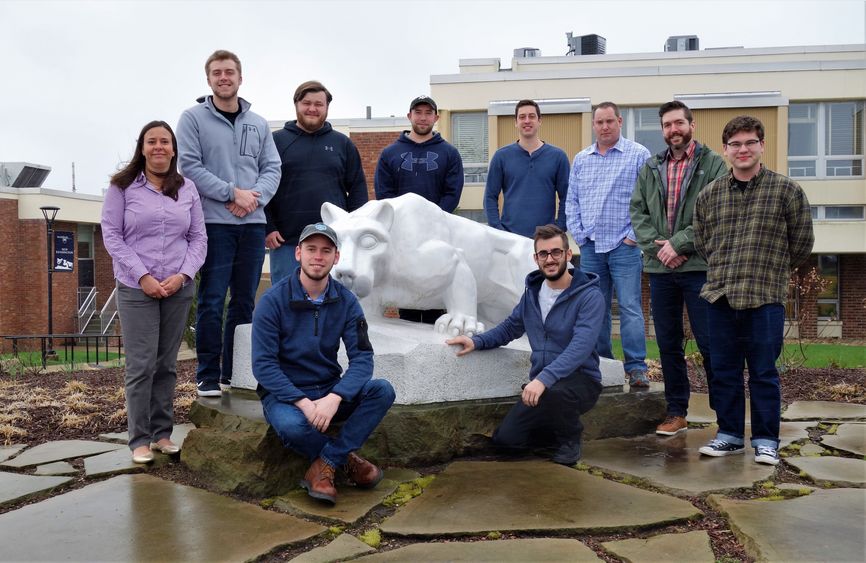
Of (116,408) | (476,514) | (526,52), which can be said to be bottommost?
(116,408)

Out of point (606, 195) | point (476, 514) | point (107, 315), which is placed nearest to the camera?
point (476, 514)

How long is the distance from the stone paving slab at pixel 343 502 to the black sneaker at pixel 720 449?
174 centimetres

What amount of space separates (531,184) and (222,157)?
7.46ft

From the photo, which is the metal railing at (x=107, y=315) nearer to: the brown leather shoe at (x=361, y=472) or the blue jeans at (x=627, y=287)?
the blue jeans at (x=627, y=287)

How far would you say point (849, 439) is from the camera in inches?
175

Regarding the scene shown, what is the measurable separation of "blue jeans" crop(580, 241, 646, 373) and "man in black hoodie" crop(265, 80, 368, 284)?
6.17ft

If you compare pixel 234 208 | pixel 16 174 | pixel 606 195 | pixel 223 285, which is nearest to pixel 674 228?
pixel 606 195

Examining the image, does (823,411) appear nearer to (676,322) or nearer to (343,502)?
(676,322)

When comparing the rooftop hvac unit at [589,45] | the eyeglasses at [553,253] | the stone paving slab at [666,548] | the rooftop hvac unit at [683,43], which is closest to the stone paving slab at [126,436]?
the eyeglasses at [553,253]

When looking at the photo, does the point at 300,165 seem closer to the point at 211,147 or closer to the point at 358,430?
the point at 211,147

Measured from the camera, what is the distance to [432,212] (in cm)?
448

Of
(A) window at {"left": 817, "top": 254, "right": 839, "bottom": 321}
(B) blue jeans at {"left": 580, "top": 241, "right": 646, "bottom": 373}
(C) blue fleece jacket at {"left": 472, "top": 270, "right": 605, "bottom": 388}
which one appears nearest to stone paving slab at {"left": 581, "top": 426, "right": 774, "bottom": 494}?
(C) blue fleece jacket at {"left": 472, "top": 270, "right": 605, "bottom": 388}

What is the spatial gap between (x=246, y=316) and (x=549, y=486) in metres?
2.26

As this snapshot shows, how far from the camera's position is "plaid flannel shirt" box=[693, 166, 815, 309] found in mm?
3707
